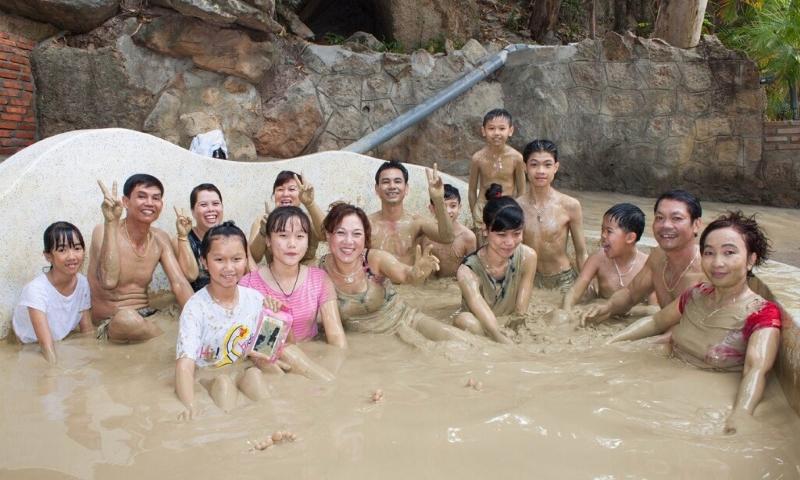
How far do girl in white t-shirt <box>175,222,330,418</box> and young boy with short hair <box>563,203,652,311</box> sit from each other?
7.01ft

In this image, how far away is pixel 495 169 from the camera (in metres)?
6.36

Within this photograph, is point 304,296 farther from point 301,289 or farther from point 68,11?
point 68,11

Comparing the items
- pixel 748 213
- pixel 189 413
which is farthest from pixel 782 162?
pixel 189 413

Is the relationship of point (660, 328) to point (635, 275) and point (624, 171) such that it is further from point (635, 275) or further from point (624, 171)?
point (624, 171)

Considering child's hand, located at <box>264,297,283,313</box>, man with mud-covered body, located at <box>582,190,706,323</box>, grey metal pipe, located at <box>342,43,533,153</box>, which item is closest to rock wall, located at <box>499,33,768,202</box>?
grey metal pipe, located at <box>342,43,533,153</box>

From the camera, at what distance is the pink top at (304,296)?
3885mm

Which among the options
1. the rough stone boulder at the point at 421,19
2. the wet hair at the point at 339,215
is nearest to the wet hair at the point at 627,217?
the wet hair at the point at 339,215

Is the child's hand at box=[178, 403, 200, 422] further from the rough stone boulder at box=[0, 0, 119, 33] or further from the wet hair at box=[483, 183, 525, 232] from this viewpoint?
the rough stone boulder at box=[0, 0, 119, 33]

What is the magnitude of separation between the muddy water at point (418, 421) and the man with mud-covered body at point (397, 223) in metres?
1.37

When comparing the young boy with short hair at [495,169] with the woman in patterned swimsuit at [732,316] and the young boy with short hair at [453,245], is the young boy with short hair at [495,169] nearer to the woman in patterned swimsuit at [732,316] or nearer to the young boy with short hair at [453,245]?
the young boy with short hair at [453,245]

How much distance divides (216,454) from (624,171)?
816 cm

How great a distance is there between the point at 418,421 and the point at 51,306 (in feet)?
7.98

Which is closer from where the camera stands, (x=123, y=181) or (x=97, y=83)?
(x=123, y=181)

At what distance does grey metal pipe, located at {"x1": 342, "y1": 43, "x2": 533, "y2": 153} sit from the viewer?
9336 mm
